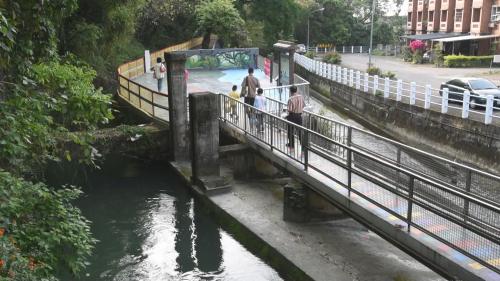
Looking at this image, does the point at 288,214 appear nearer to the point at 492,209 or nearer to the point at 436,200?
the point at 436,200

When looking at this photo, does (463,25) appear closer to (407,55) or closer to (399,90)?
(407,55)

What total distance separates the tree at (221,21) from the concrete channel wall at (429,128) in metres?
12.6

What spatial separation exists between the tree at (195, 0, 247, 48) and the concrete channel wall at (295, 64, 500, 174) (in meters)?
12.6

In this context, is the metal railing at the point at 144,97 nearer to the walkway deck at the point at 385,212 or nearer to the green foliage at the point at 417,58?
the walkway deck at the point at 385,212

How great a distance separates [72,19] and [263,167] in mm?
9718

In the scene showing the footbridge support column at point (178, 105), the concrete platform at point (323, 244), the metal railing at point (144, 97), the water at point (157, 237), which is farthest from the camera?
the metal railing at point (144, 97)

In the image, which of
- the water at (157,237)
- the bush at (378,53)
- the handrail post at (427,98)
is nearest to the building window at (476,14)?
the bush at (378,53)

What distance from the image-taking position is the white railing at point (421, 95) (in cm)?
1719

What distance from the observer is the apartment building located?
47.7 meters

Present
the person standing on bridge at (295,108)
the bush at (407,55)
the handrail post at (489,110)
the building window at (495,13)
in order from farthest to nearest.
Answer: the bush at (407,55) < the building window at (495,13) < the handrail post at (489,110) < the person standing on bridge at (295,108)

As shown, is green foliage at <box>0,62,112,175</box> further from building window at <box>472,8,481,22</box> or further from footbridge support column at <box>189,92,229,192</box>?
building window at <box>472,8,481,22</box>

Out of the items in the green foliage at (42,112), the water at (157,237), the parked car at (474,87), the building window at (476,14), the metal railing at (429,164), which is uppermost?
the building window at (476,14)

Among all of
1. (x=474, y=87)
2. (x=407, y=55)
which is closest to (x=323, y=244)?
(x=474, y=87)

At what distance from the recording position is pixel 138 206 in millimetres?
14414
